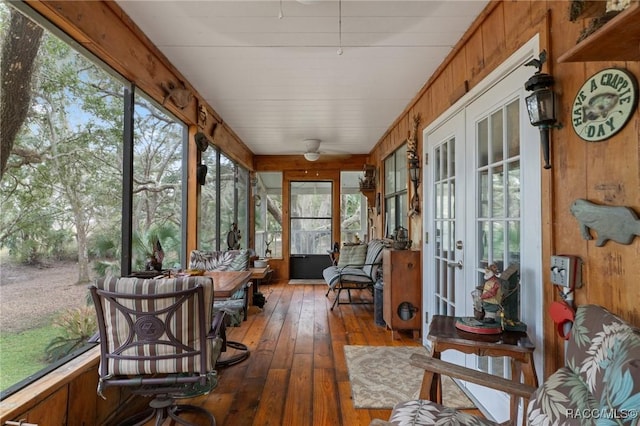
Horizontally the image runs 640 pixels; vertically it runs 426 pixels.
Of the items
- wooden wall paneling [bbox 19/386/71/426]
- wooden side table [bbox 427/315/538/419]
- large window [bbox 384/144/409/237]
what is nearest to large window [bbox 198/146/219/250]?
wooden wall paneling [bbox 19/386/71/426]

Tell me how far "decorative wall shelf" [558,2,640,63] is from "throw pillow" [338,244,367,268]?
420cm

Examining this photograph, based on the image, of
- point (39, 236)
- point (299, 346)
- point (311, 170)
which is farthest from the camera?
point (311, 170)

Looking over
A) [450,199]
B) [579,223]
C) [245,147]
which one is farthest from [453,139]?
[245,147]

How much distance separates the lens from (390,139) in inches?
190

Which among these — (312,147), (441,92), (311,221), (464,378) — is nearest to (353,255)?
(311,221)

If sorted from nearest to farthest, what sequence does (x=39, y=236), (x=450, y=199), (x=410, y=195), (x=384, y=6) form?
(x=39, y=236) < (x=384, y=6) < (x=450, y=199) < (x=410, y=195)

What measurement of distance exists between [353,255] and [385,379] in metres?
2.84

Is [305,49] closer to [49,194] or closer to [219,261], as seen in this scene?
[49,194]

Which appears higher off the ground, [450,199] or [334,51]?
[334,51]

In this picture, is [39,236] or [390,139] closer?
[39,236]

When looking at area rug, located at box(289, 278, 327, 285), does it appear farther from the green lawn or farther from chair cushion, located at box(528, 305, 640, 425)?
chair cushion, located at box(528, 305, 640, 425)

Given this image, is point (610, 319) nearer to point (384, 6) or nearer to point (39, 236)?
point (384, 6)

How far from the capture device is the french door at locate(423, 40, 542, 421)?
5.41 ft

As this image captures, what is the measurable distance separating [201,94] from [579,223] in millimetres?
3366
